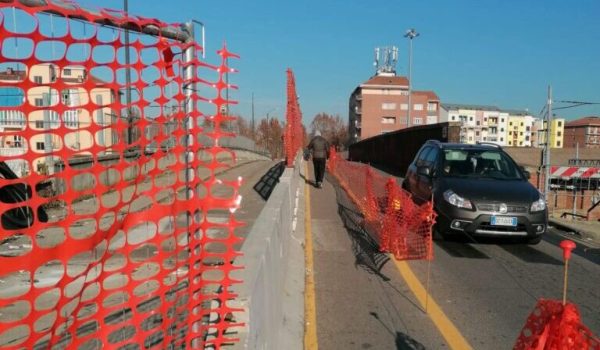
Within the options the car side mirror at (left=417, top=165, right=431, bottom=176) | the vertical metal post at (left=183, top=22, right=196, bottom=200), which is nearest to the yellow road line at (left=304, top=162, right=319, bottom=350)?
the vertical metal post at (left=183, top=22, right=196, bottom=200)

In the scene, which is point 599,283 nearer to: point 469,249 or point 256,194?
point 469,249

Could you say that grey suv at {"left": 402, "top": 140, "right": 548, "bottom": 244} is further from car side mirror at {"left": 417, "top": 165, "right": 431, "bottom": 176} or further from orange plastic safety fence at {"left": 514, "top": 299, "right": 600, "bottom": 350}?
orange plastic safety fence at {"left": 514, "top": 299, "right": 600, "bottom": 350}

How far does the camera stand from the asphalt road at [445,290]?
181 inches

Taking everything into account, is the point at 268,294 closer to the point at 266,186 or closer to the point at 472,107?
the point at 266,186

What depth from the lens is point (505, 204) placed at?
7.77 m

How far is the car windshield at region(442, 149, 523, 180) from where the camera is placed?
9.00 m

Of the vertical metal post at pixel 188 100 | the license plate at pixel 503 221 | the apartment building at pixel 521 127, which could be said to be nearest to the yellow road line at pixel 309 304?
the vertical metal post at pixel 188 100

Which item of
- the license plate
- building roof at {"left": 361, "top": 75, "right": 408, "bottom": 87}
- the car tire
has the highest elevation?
building roof at {"left": 361, "top": 75, "right": 408, "bottom": 87}

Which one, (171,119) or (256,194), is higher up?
(171,119)

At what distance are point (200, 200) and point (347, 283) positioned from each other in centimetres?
346

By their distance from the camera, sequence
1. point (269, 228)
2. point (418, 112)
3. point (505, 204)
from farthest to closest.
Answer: point (418, 112) → point (505, 204) → point (269, 228)

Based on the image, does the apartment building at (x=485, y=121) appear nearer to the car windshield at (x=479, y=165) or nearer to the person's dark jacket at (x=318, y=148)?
the person's dark jacket at (x=318, y=148)

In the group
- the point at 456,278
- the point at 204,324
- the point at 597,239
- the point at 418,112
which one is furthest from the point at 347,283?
the point at 418,112

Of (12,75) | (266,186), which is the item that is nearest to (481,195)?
(12,75)
